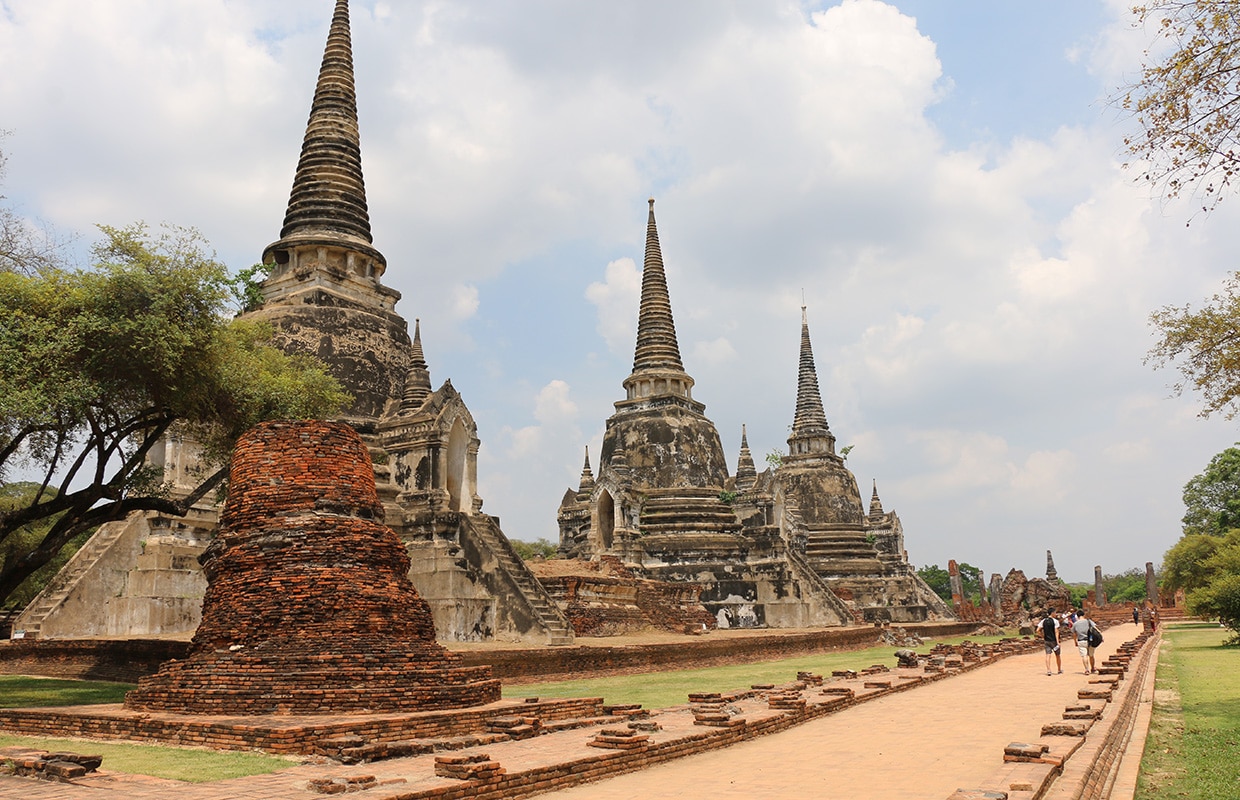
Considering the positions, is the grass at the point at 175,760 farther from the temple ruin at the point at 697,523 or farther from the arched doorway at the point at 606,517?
the arched doorway at the point at 606,517

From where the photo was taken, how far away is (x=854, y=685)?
601 inches

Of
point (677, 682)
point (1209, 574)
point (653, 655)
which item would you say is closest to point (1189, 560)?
point (1209, 574)

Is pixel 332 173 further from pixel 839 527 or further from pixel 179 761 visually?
pixel 839 527

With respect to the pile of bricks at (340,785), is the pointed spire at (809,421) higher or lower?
higher

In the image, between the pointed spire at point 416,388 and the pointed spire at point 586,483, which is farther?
the pointed spire at point 586,483

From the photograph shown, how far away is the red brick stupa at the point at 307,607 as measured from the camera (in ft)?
31.9

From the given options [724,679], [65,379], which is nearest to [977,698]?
[724,679]

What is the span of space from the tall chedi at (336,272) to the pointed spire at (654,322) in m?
13.0

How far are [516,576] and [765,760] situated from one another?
38.0 feet

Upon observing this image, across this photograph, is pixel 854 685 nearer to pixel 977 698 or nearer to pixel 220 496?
pixel 977 698

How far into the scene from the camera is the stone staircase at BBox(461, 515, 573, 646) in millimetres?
18811

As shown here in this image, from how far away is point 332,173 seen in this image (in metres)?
24.6

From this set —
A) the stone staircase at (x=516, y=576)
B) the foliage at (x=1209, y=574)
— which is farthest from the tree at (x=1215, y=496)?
the stone staircase at (x=516, y=576)

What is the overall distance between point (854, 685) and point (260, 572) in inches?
357
